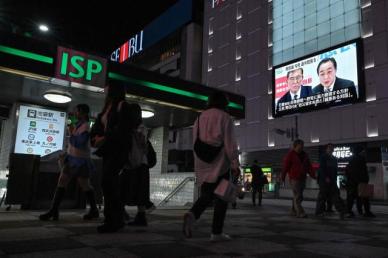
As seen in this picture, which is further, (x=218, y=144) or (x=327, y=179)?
(x=327, y=179)

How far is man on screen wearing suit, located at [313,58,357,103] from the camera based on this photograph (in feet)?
88.7

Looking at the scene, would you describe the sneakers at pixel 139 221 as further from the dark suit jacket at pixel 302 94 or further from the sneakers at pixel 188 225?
the dark suit jacket at pixel 302 94

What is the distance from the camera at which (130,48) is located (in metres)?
60.7

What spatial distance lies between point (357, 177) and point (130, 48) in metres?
55.4

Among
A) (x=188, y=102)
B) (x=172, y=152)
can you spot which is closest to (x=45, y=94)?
(x=188, y=102)

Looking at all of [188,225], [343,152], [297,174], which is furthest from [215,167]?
[343,152]

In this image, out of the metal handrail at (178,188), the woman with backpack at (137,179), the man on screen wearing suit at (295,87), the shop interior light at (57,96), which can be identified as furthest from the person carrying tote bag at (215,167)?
the man on screen wearing suit at (295,87)

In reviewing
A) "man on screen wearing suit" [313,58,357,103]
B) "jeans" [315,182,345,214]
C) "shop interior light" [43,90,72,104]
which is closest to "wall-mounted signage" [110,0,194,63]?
"man on screen wearing suit" [313,58,357,103]

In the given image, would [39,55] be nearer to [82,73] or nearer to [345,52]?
[82,73]

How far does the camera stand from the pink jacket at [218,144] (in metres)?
4.03

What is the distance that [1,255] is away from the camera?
2854mm

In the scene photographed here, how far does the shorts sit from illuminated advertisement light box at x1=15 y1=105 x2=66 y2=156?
5837mm

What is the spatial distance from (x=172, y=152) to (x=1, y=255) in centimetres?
4051

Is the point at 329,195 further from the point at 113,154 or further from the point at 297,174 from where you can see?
the point at 113,154
